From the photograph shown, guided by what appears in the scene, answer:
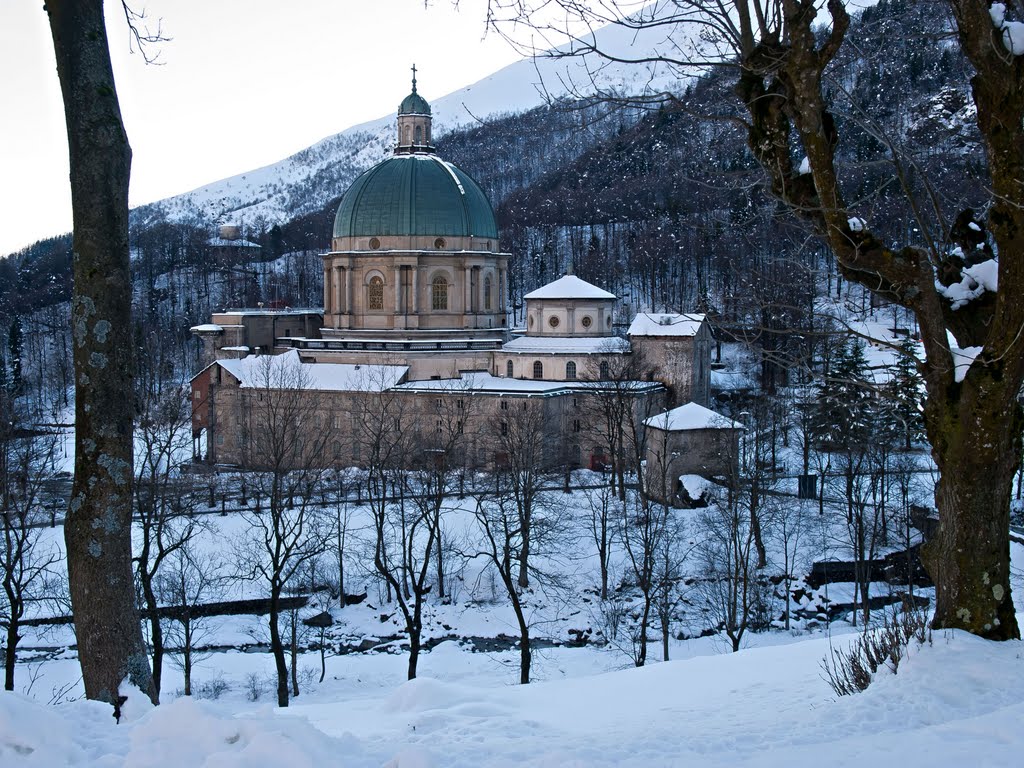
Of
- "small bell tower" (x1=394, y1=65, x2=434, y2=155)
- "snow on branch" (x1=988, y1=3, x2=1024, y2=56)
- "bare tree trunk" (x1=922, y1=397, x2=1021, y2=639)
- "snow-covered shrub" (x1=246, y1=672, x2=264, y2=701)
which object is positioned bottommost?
"snow-covered shrub" (x1=246, y1=672, x2=264, y2=701)

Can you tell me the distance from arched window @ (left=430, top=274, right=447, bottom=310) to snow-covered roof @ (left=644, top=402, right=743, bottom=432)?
1361 centimetres

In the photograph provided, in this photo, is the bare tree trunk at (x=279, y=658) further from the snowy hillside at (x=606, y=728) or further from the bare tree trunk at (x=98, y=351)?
the bare tree trunk at (x=98, y=351)

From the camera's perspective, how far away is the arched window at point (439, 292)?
42312 mm

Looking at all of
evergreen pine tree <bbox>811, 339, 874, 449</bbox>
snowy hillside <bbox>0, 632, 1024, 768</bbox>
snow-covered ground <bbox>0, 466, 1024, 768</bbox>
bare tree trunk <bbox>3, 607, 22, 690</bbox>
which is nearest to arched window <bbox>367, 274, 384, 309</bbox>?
evergreen pine tree <bbox>811, 339, 874, 449</bbox>

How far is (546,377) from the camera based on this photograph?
38625 mm

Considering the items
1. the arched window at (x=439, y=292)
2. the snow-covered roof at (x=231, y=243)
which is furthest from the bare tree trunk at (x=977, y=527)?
the snow-covered roof at (x=231, y=243)

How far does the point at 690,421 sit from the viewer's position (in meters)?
31.4

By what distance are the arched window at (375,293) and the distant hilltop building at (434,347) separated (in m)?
0.04

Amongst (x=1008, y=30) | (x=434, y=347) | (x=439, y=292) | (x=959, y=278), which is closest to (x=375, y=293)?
(x=439, y=292)

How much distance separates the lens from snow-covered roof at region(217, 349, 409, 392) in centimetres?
3794

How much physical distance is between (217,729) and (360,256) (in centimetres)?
3832

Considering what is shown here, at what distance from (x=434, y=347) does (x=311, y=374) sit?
5.36 meters

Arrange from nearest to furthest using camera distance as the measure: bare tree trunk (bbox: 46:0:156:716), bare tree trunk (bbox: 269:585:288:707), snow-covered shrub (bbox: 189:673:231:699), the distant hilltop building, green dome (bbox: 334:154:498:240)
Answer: bare tree trunk (bbox: 46:0:156:716)
bare tree trunk (bbox: 269:585:288:707)
snow-covered shrub (bbox: 189:673:231:699)
the distant hilltop building
green dome (bbox: 334:154:498:240)

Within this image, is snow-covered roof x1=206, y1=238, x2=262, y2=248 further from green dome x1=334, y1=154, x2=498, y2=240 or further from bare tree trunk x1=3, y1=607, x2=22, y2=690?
bare tree trunk x1=3, y1=607, x2=22, y2=690
